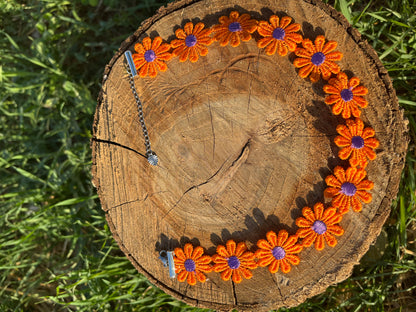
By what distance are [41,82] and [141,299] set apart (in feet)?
5.83

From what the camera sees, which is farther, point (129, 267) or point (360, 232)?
point (129, 267)

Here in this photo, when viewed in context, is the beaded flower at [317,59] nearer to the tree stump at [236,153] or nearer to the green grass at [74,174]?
the tree stump at [236,153]

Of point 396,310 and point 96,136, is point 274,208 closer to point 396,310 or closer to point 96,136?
point 96,136

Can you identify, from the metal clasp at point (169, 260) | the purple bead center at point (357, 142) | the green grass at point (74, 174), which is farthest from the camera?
the green grass at point (74, 174)

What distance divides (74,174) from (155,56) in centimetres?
128

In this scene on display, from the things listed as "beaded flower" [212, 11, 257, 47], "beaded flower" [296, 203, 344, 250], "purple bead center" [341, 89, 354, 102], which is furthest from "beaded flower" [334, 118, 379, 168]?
"beaded flower" [212, 11, 257, 47]

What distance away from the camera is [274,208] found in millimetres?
1862

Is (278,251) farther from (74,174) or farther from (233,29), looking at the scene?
(74,174)

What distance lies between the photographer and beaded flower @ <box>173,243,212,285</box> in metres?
1.86

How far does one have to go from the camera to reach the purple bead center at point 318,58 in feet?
5.93

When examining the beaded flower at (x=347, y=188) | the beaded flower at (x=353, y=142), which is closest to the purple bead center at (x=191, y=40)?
the beaded flower at (x=353, y=142)

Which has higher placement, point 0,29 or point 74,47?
point 0,29

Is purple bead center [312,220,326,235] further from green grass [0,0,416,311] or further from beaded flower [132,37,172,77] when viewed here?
beaded flower [132,37,172,77]

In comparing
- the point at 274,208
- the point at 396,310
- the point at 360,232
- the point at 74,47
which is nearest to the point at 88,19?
the point at 74,47
